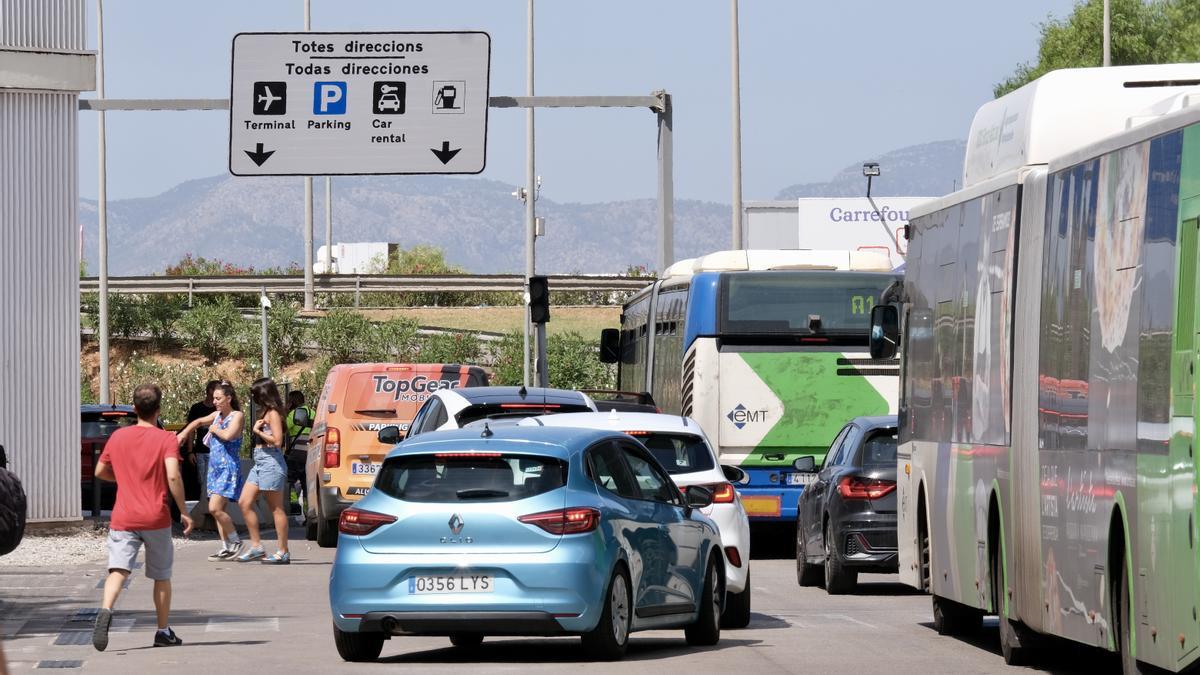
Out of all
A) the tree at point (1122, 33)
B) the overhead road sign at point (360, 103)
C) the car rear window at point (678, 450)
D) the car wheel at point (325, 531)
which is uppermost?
the tree at point (1122, 33)

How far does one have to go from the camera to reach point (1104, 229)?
39.0 ft

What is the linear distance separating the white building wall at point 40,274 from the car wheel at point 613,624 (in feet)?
44.8

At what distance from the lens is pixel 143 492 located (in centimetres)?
1533

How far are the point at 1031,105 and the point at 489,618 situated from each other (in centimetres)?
454

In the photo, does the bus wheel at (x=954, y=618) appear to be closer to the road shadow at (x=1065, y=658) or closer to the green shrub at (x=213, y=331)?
the road shadow at (x=1065, y=658)

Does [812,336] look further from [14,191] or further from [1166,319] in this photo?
[1166,319]

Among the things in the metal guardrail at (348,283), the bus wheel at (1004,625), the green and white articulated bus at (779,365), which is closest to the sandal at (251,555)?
the green and white articulated bus at (779,365)

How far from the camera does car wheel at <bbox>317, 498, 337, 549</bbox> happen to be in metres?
27.6

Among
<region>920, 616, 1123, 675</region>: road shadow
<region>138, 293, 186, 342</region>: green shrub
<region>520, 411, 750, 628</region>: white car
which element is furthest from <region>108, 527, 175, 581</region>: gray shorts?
<region>138, 293, 186, 342</region>: green shrub

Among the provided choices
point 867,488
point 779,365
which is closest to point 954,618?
point 867,488

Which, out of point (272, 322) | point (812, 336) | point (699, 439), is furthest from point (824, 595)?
point (272, 322)

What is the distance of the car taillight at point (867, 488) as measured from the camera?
20.8m

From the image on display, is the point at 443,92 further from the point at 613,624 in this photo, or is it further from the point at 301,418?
the point at 613,624

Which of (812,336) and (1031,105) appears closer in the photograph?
(1031,105)
